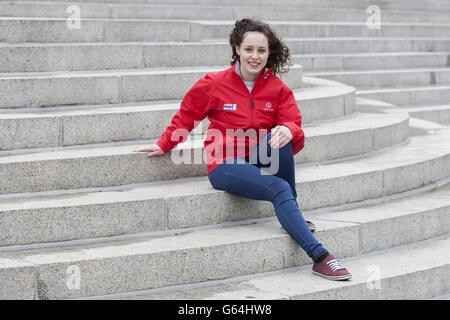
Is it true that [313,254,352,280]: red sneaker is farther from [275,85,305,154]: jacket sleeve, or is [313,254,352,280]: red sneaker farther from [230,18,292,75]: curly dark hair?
[230,18,292,75]: curly dark hair

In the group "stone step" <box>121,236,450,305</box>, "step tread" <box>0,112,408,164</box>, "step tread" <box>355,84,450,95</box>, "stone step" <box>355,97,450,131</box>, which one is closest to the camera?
"stone step" <box>121,236,450,305</box>

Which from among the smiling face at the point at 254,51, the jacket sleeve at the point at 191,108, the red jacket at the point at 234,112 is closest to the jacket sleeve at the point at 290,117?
the red jacket at the point at 234,112

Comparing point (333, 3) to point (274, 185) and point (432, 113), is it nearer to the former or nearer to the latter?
point (432, 113)

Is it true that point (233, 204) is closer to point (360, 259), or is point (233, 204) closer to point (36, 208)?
point (360, 259)

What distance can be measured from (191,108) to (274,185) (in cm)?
81

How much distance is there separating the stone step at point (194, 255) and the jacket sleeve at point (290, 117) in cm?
58

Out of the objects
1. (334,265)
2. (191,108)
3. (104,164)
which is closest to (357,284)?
(334,265)

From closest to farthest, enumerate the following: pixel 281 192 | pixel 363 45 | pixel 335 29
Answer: pixel 281 192
pixel 363 45
pixel 335 29

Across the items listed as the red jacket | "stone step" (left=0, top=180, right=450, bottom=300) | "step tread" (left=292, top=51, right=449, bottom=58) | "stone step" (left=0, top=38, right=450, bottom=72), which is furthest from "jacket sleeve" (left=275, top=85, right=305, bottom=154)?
"step tread" (left=292, top=51, right=449, bottom=58)

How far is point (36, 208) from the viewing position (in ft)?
14.0

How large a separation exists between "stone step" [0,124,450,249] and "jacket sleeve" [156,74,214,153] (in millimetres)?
376

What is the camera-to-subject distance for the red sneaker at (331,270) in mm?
4309

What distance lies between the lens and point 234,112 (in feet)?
15.6

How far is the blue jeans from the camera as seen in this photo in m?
4.38
